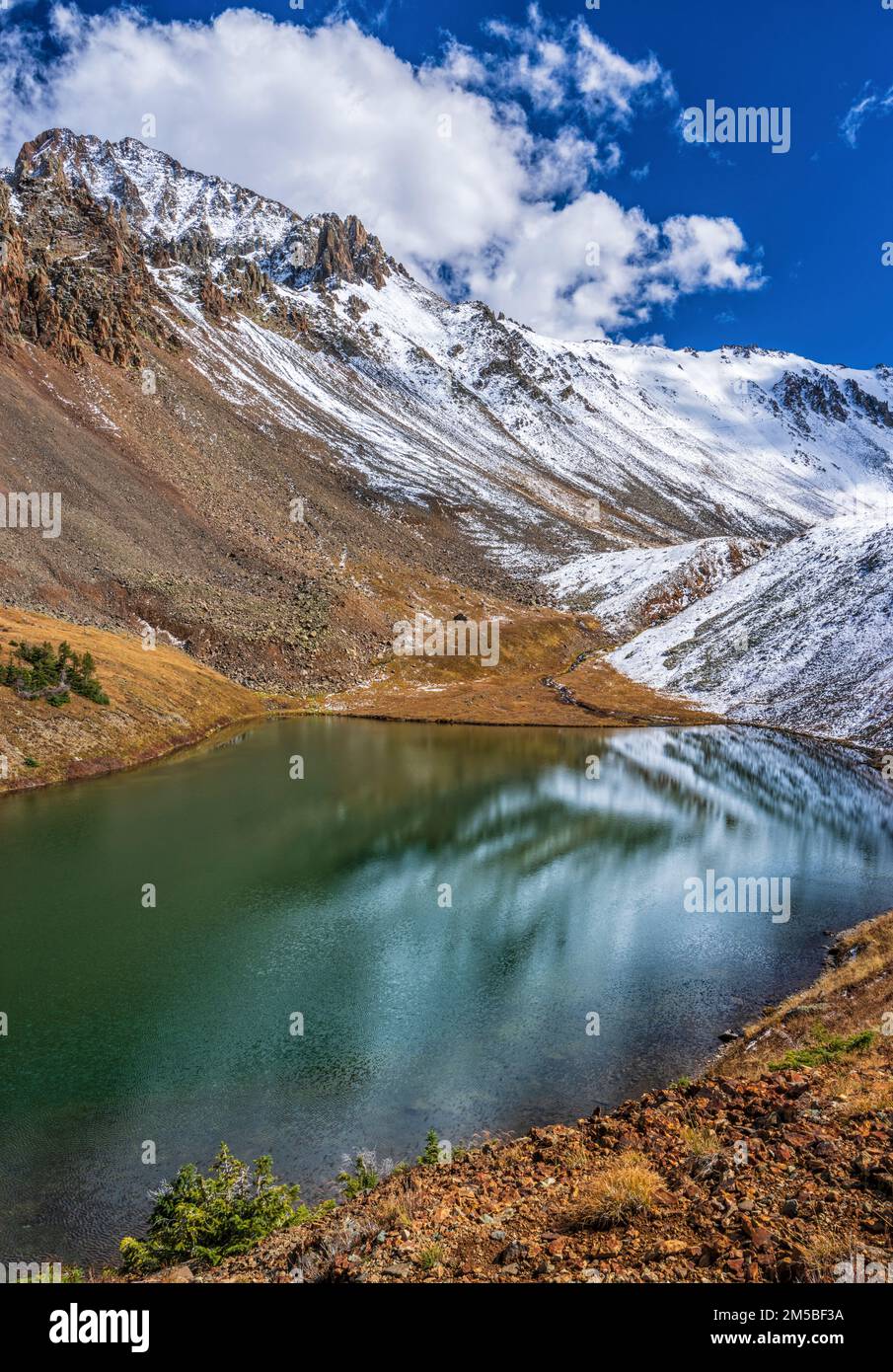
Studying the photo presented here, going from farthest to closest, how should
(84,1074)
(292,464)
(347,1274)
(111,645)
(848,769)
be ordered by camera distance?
(292,464)
(111,645)
(848,769)
(84,1074)
(347,1274)

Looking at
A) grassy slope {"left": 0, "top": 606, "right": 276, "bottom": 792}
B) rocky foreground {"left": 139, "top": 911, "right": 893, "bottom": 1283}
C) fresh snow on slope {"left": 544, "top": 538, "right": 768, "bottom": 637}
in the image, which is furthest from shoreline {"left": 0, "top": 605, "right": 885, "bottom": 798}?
rocky foreground {"left": 139, "top": 911, "right": 893, "bottom": 1283}

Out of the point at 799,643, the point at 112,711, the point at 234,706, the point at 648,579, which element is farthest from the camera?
the point at 648,579

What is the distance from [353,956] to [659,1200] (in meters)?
14.7

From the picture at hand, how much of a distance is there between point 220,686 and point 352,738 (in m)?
15.8

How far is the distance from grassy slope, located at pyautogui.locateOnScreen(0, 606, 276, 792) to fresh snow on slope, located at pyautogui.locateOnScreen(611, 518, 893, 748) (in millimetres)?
51299

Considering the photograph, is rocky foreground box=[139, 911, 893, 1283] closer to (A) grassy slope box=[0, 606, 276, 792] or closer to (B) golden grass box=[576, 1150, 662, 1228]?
(B) golden grass box=[576, 1150, 662, 1228]

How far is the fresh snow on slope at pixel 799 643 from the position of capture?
68312 mm

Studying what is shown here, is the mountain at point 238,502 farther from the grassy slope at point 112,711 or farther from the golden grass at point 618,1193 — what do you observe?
the golden grass at point 618,1193

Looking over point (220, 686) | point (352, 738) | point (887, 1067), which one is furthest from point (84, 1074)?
point (220, 686)

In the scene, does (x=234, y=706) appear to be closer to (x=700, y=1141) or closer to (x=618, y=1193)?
(x=700, y=1141)

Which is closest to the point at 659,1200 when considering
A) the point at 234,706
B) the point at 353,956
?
the point at 353,956

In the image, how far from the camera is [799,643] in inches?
3167

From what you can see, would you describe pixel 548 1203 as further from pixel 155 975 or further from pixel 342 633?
pixel 342 633
